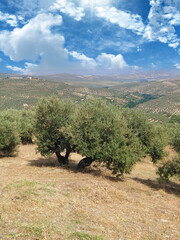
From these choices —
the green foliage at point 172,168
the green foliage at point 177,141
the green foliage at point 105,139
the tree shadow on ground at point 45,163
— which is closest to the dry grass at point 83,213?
the green foliage at point 172,168

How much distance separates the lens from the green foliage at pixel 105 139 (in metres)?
18.8

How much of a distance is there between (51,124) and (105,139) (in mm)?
7889

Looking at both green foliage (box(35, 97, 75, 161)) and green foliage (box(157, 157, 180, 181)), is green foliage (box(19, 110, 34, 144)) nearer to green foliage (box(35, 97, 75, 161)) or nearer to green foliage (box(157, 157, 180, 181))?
green foliage (box(35, 97, 75, 161))

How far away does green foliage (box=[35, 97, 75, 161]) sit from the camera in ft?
74.0

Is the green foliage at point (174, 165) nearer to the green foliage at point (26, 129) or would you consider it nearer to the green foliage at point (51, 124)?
the green foliage at point (51, 124)

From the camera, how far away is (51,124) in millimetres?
22797

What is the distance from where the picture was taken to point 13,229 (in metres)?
7.62

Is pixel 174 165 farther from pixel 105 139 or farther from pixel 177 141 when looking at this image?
pixel 105 139

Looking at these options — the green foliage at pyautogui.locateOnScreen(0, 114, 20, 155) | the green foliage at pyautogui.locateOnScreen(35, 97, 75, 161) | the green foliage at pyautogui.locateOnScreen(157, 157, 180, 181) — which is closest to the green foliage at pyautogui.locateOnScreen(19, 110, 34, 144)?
the green foliage at pyautogui.locateOnScreen(0, 114, 20, 155)

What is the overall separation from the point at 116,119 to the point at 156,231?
39.7 ft

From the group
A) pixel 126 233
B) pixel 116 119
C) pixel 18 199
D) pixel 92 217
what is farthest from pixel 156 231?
pixel 116 119

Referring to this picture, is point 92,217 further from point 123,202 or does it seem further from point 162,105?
point 162,105

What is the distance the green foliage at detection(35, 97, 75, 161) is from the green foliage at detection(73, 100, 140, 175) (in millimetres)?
3023

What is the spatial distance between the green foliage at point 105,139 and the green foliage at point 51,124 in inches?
119
